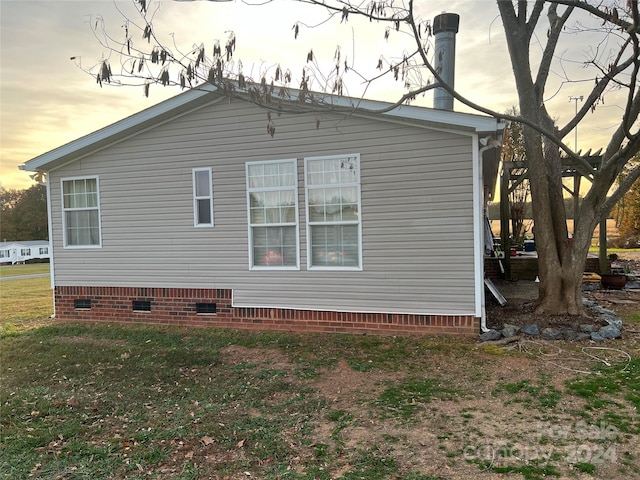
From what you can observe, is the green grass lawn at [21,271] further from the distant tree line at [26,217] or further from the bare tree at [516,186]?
the bare tree at [516,186]

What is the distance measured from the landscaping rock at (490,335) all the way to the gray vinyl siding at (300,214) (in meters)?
0.38

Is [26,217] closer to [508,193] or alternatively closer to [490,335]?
[508,193]

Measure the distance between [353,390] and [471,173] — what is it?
3266 mm

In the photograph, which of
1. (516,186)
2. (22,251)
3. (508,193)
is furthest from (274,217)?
(22,251)

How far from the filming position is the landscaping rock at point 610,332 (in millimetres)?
5867

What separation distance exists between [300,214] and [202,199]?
175cm

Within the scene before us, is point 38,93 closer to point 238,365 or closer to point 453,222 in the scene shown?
point 238,365

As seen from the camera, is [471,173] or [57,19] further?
[57,19]

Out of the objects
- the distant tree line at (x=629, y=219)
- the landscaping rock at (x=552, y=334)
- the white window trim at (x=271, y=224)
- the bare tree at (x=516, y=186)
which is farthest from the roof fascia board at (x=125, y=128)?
the distant tree line at (x=629, y=219)

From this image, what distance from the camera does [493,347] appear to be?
5.74 meters

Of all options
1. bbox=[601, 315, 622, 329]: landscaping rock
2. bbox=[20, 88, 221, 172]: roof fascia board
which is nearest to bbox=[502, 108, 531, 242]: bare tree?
bbox=[601, 315, 622, 329]: landscaping rock

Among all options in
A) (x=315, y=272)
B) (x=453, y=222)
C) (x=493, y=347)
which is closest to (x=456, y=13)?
(x=453, y=222)

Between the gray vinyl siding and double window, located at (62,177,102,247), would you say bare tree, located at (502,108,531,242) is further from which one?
double window, located at (62,177,102,247)

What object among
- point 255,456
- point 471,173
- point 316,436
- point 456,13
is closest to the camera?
point 255,456
